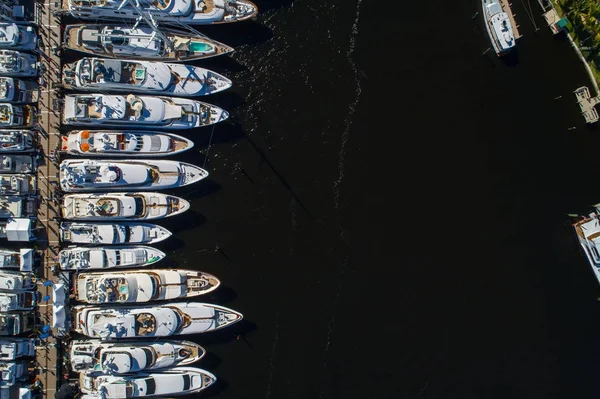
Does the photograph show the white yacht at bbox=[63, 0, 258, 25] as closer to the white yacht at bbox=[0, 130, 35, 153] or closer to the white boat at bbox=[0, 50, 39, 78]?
the white boat at bbox=[0, 50, 39, 78]

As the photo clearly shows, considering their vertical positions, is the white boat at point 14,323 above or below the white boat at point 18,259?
below

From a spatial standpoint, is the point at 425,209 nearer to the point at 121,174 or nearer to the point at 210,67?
the point at 210,67

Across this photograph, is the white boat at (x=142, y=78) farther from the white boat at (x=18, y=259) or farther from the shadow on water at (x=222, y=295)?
the shadow on water at (x=222, y=295)

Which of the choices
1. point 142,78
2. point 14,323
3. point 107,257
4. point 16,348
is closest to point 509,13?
point 142,78

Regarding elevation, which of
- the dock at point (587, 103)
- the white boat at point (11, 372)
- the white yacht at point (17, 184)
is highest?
the white yacht at point (17, 184)

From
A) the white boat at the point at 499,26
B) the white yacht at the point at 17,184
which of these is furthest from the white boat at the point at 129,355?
the white boat at the point at 499,26

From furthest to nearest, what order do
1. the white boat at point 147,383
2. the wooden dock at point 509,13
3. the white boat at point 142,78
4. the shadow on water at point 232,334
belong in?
the shadow on water at point 232,334
the wooden dock at point 509,13
the white boat at point 147,383
the white boat at point 142,78

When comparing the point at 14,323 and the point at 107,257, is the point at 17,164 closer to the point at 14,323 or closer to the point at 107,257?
the point at 107,257

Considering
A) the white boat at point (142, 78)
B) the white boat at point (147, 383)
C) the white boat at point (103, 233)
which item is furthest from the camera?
the white boat at point (103, 233)
